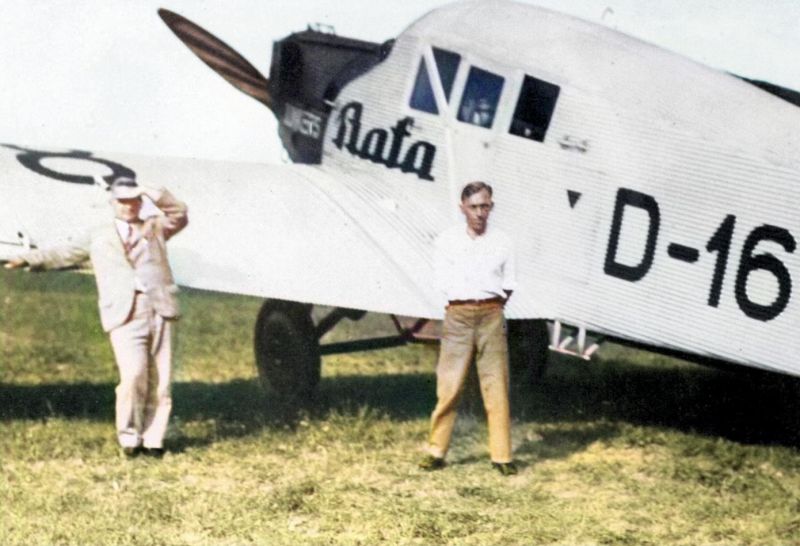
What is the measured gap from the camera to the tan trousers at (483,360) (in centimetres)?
536

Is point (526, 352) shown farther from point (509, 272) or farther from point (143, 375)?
point (143, 375)

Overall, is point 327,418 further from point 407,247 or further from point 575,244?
point 575,244

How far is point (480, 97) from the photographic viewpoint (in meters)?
6.51

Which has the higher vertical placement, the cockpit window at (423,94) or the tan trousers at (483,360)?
the cockpit window at (423,94)

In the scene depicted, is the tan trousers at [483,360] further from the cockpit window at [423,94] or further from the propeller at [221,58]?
the propeller at [221,58]

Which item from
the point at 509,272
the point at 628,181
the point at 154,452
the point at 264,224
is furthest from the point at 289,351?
the point at 628,181

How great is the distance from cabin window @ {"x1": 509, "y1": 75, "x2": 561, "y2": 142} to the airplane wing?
2.69 feet

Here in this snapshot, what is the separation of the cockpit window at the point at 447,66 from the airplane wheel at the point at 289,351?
67.4 inches

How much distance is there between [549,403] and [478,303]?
2.54m

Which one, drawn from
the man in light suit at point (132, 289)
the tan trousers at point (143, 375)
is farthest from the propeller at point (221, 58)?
the tan trousers at point (143, 375)

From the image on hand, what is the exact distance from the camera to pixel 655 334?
18.5 ft

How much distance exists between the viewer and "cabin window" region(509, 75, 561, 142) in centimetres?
609

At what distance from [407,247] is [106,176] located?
185 centimetres

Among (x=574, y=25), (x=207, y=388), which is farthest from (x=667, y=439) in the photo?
(x=207, y=388)
